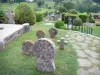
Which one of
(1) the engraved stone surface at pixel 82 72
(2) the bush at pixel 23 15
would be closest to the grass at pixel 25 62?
(1) the engraved stone surface at pixel 82 72

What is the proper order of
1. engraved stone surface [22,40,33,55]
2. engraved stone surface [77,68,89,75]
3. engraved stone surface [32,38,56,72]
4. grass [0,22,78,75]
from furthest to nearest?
engraved stone surface [22,40,33,55]
engraved stone surface [77,68,89,75]
grass [0,22,78,75]
engraved stone surface [32,38,56,72]

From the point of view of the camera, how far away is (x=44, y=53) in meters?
6.38

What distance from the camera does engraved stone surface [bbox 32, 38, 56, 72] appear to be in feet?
20.7

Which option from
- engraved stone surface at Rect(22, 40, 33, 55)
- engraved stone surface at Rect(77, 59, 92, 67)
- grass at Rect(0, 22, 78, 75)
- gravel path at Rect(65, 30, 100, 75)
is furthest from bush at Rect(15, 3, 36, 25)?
engraved stone surface at Rect(77, 59, 92, 67)

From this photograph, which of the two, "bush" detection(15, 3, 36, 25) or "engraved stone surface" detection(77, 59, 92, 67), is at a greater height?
"bush" detection(15, 3, 36, 25)

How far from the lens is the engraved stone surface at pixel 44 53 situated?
6.30 metres

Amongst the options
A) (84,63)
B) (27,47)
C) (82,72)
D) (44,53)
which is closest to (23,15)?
(27,47)

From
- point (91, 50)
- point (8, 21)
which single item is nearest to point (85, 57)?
point (91, 50)

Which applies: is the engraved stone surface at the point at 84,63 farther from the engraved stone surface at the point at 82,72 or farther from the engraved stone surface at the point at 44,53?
the engraved stone surface at the point at 44,53

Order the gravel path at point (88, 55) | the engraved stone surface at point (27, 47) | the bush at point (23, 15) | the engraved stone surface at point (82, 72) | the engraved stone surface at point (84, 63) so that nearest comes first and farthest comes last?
the engraved stone surface at point (82, 72) < the gravel path at point (88, 55) < the engraved stone surface at point (84, 63) < the engraved stone surface at point (27, 47) < the bush at point (23, 15)

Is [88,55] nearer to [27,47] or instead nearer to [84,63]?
[84,63]

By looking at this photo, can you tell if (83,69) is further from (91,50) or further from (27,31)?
(27,31)

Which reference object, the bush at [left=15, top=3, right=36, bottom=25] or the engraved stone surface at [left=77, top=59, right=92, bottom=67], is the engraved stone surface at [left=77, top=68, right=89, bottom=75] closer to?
the engraved stone surface at [left=77, top=59, right=92, bottom=67]

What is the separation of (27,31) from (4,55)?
5.42 m
